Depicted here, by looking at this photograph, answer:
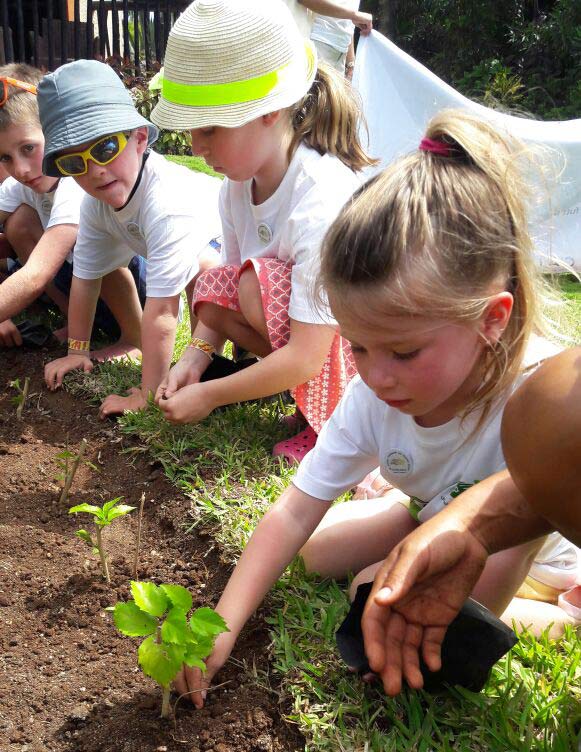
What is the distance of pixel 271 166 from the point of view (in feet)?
8.98

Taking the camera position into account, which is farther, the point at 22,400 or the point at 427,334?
the point at 22,400

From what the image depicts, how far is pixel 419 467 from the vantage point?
1.93 m

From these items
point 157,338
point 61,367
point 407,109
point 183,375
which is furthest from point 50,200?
point 407,109

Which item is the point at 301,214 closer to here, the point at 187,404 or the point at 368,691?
the point at 187,404

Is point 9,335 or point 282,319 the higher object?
point 282,319

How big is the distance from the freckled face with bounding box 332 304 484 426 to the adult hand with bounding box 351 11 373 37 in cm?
373

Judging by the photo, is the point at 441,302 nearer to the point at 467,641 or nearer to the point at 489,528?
the point at 489,528

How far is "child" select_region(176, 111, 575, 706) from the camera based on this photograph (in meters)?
1.60

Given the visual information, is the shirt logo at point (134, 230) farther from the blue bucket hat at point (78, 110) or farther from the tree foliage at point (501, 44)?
the tree foliage at point (501, 44)

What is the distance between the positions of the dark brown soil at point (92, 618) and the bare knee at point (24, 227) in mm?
1103

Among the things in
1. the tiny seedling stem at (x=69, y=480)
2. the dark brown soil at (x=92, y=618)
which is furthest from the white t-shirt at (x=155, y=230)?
the tiny seedling stem at (x=69, y=480)

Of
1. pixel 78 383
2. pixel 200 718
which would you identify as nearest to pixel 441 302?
pixel 200 718

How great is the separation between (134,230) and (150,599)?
1.99 m

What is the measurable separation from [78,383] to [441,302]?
2.12 meters
